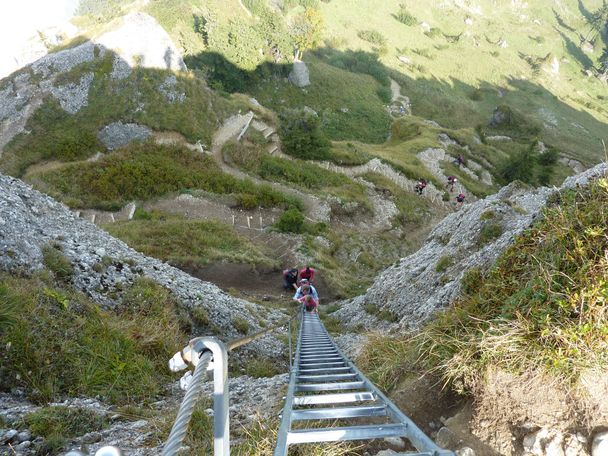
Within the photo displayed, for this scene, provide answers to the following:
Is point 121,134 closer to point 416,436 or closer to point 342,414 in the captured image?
point 342,414

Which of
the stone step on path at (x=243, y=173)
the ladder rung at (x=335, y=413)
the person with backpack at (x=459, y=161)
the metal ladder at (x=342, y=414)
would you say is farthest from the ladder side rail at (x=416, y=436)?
the person with backpack at (x=459, y=161)

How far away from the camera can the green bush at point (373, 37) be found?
5212 inches

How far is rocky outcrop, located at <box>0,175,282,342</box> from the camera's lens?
10.7m

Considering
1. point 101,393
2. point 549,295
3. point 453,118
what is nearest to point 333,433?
point 549,295

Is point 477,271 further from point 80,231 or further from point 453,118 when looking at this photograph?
point 453,118

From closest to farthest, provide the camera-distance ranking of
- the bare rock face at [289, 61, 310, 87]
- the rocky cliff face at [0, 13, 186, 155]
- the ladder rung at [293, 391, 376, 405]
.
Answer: the ladder rung at [293, 391, 376, 405] → the rocky cliff face at [0, 13, 186, 155] → the bare rock face at [289, 61, 310, 87]

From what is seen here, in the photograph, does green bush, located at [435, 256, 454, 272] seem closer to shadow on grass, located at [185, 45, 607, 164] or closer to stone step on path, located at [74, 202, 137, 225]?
stone step on path, located at [74, 202, 137, 225]

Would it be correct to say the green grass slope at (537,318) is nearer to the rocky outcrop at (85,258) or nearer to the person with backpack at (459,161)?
Answer: the rocky outcrop at (85,258)

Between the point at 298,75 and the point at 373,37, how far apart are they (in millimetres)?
68234

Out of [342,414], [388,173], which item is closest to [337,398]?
[342,414]

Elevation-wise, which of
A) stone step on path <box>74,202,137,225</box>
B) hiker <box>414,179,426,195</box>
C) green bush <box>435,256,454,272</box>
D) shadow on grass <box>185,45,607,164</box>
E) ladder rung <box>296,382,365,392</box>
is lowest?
ladder rung <box>296,382,365,392</box>

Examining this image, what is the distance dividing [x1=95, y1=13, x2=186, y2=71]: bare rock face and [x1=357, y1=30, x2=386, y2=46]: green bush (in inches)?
4084

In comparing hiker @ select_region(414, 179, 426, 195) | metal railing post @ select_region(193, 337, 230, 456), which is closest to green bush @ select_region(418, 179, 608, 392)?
metal railing post @ select_region(193, 337, 230, 456)

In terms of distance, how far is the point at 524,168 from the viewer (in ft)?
206
